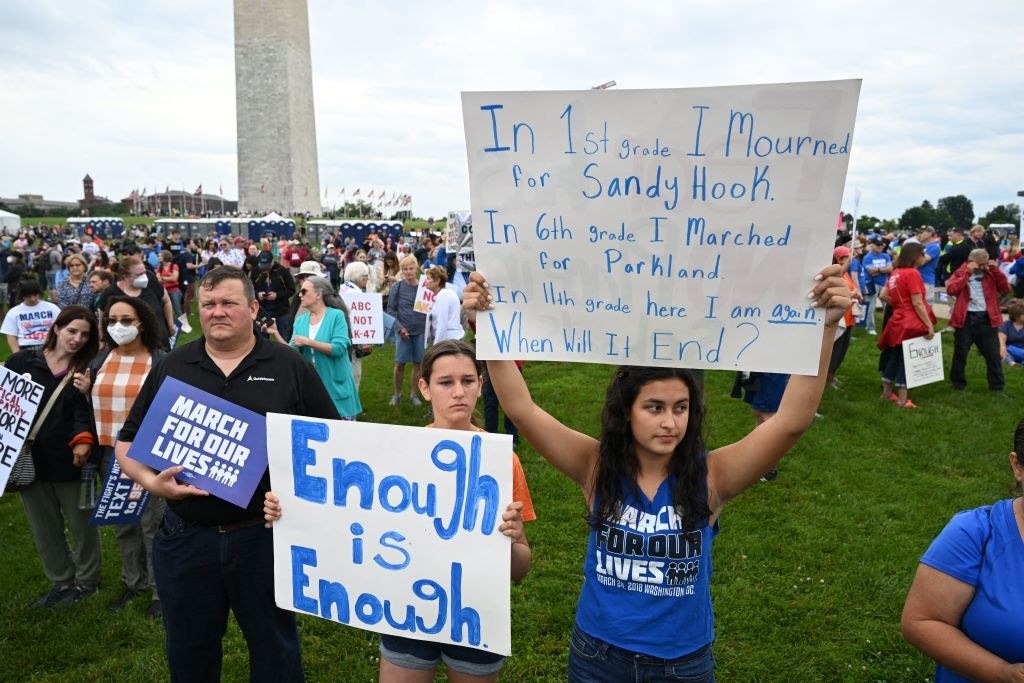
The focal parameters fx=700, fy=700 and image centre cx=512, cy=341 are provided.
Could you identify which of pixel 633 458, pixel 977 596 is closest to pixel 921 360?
pixel 977 596

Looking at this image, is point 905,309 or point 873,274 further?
point 873,274

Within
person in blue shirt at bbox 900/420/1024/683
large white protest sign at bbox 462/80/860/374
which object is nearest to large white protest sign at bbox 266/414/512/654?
large white protest sign at bbox 462/80/860/374

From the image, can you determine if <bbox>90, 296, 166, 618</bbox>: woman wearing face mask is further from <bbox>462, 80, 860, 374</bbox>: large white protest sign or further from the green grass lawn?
<bbox>462, 80, 860, 374</bbox>: large white protest sign

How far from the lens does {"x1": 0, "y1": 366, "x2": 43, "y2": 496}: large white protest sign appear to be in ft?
13.3

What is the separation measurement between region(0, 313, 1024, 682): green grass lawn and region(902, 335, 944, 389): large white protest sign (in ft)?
2.22

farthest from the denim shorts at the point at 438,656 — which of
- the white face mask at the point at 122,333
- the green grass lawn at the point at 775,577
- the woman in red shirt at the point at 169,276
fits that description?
the woman in red shirt at the point at 169,276

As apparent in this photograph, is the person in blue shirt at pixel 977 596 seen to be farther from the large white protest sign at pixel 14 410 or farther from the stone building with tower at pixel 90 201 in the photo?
the stone building with tower at pixel 90 201

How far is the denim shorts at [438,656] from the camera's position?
257 centimetres

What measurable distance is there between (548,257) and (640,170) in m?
0.41

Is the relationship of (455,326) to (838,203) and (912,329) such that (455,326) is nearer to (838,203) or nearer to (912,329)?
(912,329)

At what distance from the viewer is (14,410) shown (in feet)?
13.4

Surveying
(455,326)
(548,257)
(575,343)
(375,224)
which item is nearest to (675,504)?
(575,343)

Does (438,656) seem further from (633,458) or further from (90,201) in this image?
(90,201)

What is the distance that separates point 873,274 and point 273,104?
51033 millimetres
